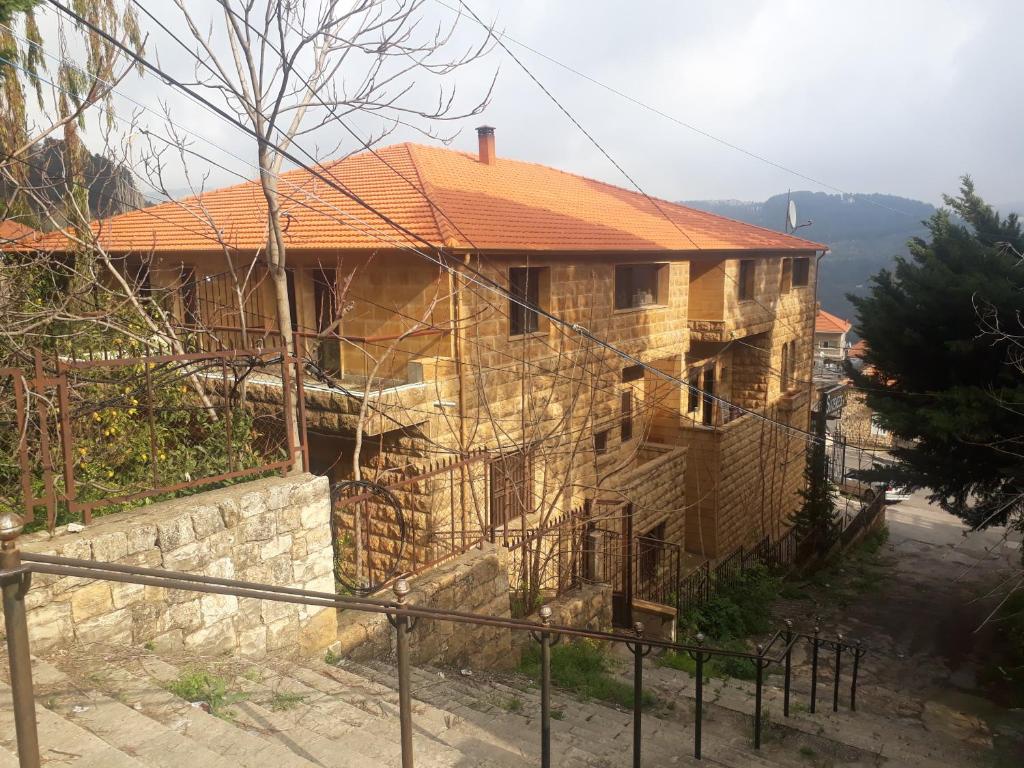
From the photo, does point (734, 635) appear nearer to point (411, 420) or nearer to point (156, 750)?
point (411, 420)

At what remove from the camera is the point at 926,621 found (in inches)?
555

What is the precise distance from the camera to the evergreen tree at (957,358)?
9.74 meters

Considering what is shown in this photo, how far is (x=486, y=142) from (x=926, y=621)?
1293 centimetres

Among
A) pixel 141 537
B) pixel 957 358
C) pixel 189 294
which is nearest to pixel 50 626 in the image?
pixel 141 537

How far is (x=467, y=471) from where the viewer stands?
1048 centimetres

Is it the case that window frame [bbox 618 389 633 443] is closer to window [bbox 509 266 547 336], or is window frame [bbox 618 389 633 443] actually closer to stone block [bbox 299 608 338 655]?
window [bbox 509 266 547 336]

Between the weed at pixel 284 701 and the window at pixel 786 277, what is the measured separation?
59.8ft

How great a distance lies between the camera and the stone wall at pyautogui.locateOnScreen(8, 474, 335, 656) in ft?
14.5

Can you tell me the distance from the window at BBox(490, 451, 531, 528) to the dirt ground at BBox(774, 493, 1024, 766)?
5.60m

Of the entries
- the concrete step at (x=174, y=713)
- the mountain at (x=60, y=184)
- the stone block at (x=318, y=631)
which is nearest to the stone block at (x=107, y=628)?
the concrete step at (x=174, y=713)

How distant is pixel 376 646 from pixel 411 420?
366 centimetres

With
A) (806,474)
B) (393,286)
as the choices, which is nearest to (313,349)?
(393,286)

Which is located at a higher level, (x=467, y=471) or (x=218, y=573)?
(x=218, y=573)

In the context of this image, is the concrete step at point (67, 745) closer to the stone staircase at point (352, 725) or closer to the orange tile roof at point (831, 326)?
the stone staircase at point (352, 725)
